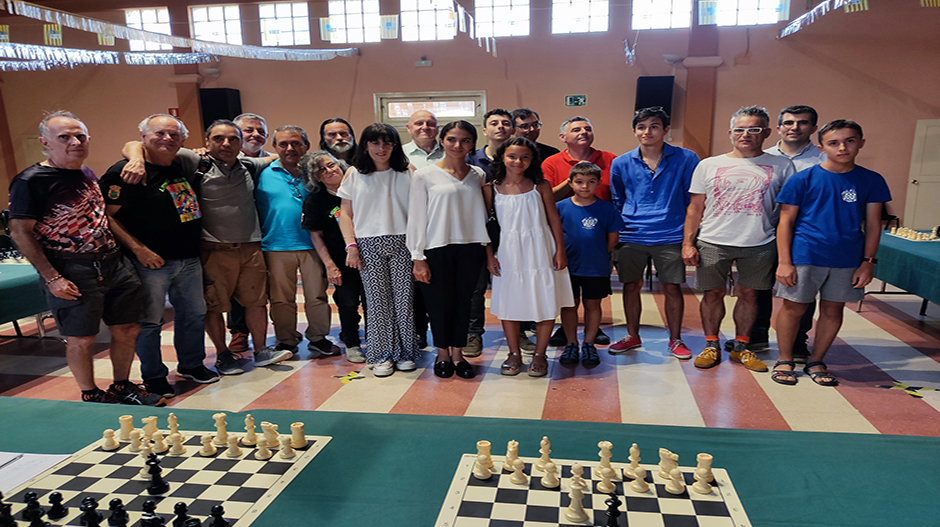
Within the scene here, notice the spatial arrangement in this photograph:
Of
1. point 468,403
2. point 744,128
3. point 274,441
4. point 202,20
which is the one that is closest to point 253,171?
point 468,403

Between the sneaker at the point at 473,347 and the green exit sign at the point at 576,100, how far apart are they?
5829 millimetres

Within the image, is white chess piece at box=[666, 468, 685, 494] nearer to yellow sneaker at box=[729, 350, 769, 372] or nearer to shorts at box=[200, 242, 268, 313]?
yellow sneaker at box=[729, 350, 769, 372]

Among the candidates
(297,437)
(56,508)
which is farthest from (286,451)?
(56,508)

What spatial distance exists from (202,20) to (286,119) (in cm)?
226

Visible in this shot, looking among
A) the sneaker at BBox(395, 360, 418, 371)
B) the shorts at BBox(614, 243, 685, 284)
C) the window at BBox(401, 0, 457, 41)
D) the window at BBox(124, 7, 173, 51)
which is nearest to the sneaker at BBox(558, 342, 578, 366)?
the shorts at BBox(614, 243, 685, 284)

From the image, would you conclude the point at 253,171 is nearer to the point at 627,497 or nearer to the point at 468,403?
the point at 468,403

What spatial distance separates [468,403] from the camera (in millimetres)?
3070

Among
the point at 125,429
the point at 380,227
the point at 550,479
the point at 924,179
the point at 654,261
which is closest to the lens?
the point at 550,479

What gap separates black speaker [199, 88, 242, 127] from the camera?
9.20m

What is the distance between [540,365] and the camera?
11.2ft

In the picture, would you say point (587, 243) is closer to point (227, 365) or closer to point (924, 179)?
point (227, 365)

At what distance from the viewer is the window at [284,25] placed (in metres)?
9.22

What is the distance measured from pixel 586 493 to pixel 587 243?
233 cm

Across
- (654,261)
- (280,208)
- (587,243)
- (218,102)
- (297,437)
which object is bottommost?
(297,437)
